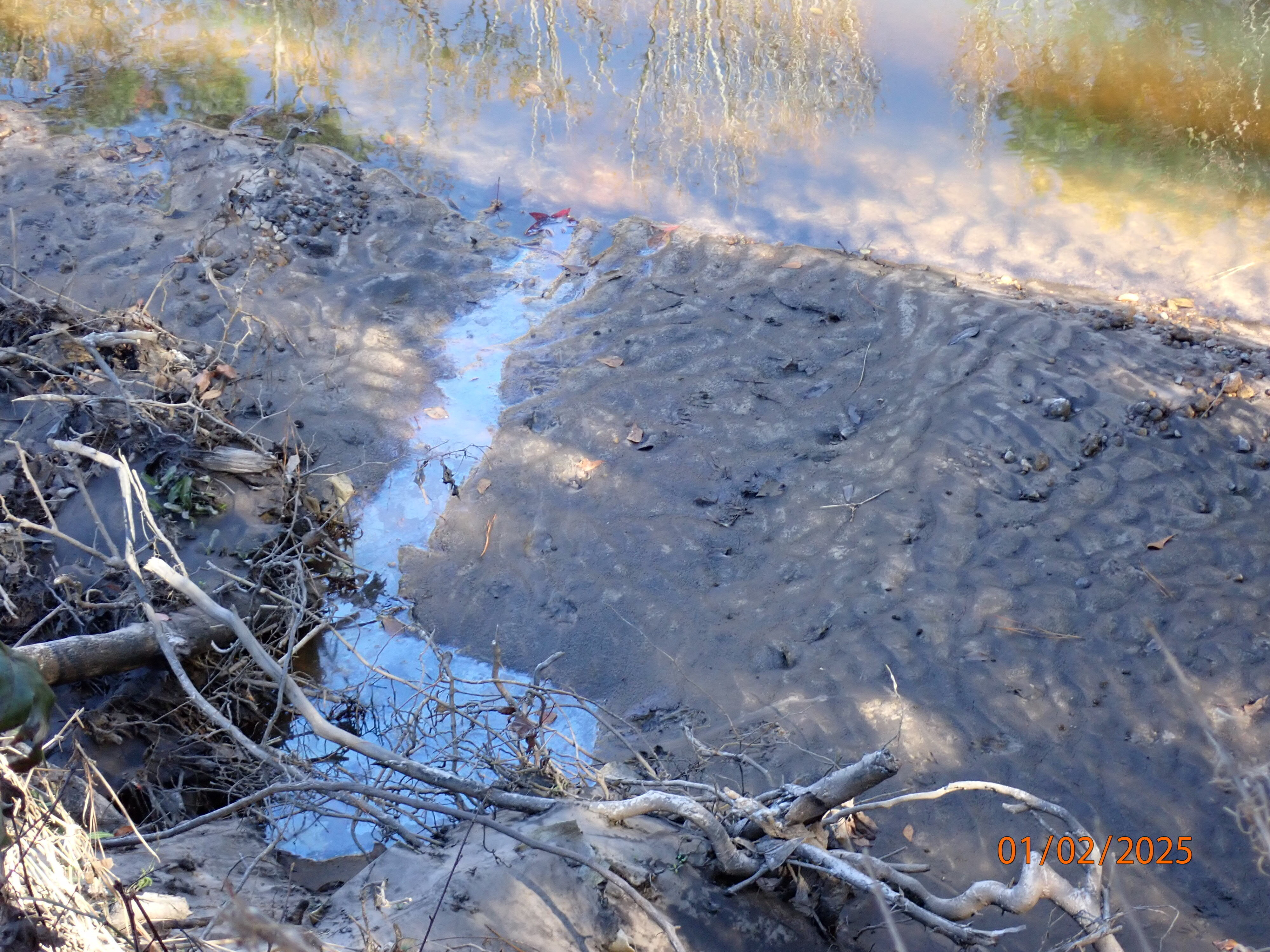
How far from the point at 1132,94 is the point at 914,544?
20.5ft

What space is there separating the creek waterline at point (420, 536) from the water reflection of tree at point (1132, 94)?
14.7ft

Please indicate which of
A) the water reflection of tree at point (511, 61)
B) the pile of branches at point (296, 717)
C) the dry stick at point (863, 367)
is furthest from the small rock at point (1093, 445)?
the water reflection of tree at point (511, 61)

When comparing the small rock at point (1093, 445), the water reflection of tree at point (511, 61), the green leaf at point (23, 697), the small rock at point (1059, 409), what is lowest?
the small rock at point (1093, 445)

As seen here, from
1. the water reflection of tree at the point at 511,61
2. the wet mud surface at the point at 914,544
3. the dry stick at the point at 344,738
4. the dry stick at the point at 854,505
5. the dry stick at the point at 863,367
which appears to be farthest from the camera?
the water reflection of tree at the point at 511,61

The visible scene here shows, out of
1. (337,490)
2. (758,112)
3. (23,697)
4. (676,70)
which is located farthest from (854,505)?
(676,70)

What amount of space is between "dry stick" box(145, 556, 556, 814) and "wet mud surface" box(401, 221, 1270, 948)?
1094 mm

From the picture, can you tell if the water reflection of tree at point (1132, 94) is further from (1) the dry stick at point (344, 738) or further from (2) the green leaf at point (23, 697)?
(2) the green leaf at point (23, 697)

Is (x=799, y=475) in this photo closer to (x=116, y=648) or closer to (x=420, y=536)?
(x=420, y=536)

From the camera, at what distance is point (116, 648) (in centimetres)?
366

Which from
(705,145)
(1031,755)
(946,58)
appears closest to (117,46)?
(705,145)

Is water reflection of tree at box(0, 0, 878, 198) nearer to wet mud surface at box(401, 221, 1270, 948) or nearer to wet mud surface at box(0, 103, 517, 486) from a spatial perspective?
wet mud surface at box(0, 103, 517, 486)

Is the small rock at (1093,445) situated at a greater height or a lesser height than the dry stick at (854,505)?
greater

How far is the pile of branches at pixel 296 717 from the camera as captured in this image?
2.60 meters

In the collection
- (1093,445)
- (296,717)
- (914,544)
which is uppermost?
(1093,445)
